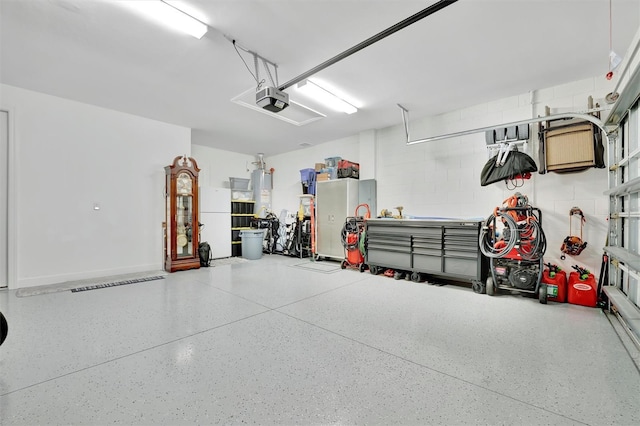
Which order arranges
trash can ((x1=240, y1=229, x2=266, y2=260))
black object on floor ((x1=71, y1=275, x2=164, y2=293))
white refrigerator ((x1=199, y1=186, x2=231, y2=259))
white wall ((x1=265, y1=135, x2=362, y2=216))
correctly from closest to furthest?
black object on floor ((x1=71, y1=275, x2=164, y2=293)) < white refrigerator ((x1=199, y1=186, x2=231, y2=259)) < white wall ((x1=265, y1=135, x2=362, y2=216)) < trash can ((x1=240, y1=229, x2=266, y2=260))

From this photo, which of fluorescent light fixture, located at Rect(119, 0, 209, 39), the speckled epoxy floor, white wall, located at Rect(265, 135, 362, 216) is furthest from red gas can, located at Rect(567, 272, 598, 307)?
fluorescent light fixture, located at Rect(119, 0, 209, 39)

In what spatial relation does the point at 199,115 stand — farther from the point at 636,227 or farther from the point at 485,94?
the point at 636,227

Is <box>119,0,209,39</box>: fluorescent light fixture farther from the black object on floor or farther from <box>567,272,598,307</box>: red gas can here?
<box>567,272,598,307</box>: red gas can

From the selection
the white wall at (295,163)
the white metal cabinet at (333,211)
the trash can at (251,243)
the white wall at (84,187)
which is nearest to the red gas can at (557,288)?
the white metal cabinet at (333,211)

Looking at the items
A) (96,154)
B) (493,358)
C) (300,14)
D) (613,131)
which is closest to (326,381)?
(493,358)

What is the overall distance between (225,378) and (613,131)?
15.5ft

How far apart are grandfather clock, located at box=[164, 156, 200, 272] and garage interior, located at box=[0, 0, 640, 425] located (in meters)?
0.05

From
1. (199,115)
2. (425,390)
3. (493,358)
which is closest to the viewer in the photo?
(425,390)

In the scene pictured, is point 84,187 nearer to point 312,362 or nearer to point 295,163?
point 295,163

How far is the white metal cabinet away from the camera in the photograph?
6082 millimetres

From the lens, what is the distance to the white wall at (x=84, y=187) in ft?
13.8

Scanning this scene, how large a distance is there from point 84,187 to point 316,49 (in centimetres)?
468

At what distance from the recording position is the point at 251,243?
694cm

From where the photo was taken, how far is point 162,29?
2764 millimetres
